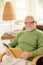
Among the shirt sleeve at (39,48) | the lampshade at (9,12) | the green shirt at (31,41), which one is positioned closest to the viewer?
the shirt sleeve at (39,48)

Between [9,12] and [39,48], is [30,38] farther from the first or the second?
[9,12]

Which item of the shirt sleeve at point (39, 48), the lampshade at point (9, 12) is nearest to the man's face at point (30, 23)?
the shirt sleeve at point (39, 48)

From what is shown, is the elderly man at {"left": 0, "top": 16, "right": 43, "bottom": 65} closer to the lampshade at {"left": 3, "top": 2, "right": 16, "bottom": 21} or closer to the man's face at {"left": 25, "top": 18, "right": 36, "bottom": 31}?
the man's face at {"left": 25, "top": 18, "right": 36, "bottom": 31}

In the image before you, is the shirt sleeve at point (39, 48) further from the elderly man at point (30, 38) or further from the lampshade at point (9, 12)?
the lampshade at point (9, 12)

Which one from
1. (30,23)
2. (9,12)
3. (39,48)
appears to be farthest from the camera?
(9,12)

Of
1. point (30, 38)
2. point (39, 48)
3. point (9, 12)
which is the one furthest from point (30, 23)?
point (9, 12)

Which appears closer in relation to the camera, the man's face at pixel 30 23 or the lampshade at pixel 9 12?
the man's face at pixel 30 23

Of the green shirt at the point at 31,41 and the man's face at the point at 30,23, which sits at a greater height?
the man's face at the point at 30,23

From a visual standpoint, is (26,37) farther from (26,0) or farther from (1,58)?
(26,0)

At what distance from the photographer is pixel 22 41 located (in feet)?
10.1

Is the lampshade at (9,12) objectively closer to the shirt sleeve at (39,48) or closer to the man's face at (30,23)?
the man's face at (30,23)

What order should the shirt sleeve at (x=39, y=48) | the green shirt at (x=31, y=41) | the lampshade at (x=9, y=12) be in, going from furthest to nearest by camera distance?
the lampshade at (x=9, y=12) → the green shirt at (x=31, y=41) → the shirt sleeve at (x=39, y=48)

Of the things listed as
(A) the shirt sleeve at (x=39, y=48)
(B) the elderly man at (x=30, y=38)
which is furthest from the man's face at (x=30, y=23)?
(A) the shirt sleeve at (x=39, y=48)

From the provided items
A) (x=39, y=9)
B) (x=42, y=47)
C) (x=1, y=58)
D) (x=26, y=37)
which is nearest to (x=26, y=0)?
(x=39, y=9)
